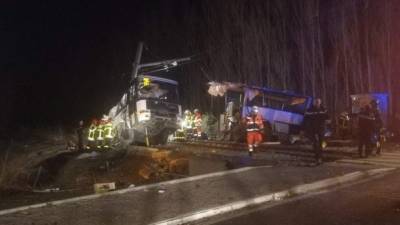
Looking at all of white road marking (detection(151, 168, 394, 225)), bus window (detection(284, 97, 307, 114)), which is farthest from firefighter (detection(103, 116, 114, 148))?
white road marking (detection(151, 168, 394, 225))

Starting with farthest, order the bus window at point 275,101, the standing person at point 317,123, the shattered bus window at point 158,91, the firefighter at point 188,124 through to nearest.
→ 1. the firefighter at point 188,124
2. the bus window at point 275,101
3. the shattered bus window at point 158,91
4. the standing person at point 317,123

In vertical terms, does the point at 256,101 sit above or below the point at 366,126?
above

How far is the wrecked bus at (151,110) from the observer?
75.8ft

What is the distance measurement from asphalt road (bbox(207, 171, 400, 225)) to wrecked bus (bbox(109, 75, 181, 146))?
14580 mm

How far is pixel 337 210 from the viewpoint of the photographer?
778 centimetres

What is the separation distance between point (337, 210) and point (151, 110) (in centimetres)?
1590

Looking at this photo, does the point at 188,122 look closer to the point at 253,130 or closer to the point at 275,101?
the point at 275,101

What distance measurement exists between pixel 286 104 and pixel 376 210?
1606 centimetres

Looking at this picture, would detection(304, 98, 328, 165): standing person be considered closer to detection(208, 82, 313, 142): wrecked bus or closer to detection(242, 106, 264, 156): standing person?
detection(242, 106, 264, 156): standing person

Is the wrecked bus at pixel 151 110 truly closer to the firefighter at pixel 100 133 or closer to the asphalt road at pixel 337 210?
the firefighter at pixel 100 133

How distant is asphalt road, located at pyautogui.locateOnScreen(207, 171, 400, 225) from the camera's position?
7.15 meters

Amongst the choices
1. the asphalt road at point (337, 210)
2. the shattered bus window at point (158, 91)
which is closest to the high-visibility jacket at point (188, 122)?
the shattered bus window at point (158, 91)

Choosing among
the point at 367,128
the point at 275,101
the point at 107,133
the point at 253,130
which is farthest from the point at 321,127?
the point at 107,133

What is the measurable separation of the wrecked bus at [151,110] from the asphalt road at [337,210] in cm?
1458
